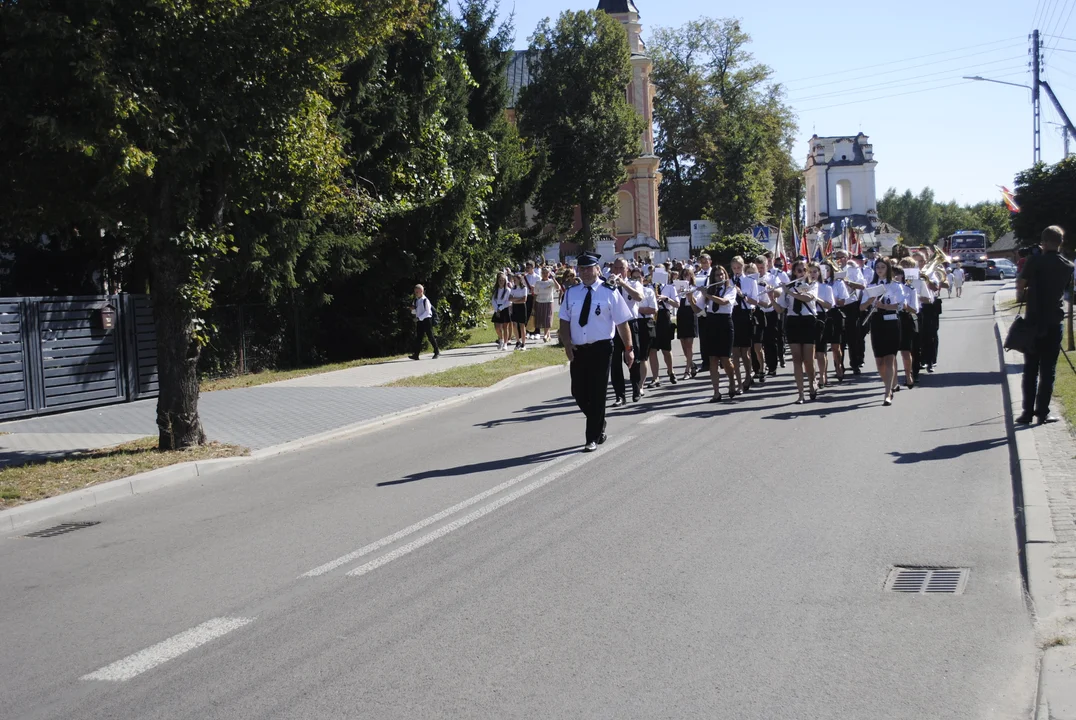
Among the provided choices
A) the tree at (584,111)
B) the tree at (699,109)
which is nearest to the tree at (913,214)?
the tree at (699,109)

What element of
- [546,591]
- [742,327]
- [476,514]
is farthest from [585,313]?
[546,591]

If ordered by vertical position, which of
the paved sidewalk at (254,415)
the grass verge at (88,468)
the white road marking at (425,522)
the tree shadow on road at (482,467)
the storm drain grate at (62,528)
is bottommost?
the storm drain grate at (62,528)

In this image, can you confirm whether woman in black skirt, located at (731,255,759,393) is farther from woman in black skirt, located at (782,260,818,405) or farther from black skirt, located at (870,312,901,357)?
black skirt, located at (870,312,901,357)

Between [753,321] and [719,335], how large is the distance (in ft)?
4.65

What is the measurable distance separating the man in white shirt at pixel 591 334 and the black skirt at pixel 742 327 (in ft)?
15.1

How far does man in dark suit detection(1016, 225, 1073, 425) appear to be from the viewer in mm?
11344

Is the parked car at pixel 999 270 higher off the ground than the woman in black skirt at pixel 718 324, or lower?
higher

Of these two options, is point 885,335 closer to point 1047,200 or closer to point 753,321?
point 753,321

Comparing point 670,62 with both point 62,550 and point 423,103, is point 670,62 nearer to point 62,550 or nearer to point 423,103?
point 423,103

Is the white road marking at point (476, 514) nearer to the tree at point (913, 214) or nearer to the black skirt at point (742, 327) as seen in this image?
the black skirt at point (742, 327)

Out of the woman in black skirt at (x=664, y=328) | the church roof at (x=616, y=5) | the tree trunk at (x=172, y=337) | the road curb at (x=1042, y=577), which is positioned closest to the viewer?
the road curb at (x=1042, y=577)

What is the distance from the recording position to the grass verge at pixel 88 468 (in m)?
10.1

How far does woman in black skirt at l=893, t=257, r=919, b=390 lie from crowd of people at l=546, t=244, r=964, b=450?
0.7 inches

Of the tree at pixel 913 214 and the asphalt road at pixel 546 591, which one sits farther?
the tree at pixel 913 214
